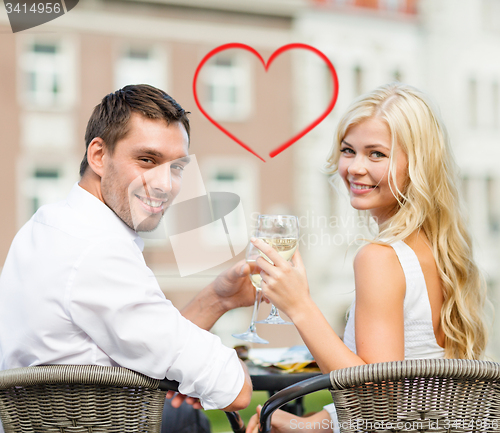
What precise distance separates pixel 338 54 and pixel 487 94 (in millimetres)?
4870

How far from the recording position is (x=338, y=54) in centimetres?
1553

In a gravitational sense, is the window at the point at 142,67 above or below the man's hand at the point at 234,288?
above

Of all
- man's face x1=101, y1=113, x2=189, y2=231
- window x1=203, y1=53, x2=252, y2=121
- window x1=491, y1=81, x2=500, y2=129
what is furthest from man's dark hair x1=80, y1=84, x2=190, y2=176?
window x1=491, y1=81, x2=500, y2=129

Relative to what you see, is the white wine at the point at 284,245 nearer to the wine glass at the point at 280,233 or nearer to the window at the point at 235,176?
the wine glass at the point at 280,233

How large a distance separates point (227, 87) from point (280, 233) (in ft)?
41.7

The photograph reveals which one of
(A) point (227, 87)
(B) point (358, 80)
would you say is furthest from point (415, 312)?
(B) point (358, 80)

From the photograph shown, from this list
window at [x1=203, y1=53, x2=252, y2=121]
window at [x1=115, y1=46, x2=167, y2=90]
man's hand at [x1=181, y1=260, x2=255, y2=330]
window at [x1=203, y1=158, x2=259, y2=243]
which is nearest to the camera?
man's hand at [x1=181, y1=260, x2=255, y2=330]

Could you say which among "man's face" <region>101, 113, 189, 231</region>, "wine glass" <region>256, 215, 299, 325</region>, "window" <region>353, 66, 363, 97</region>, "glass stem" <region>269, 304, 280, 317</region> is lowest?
"glass stem" <region>269, 304, 280, 317</region>

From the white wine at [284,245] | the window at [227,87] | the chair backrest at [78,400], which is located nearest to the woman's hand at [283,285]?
the white wine at [284,245]

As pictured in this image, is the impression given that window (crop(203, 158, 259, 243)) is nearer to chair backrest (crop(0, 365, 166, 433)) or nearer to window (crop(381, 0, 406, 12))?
window (crop(381, 0, 406, 12))

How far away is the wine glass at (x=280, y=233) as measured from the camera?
154 cm

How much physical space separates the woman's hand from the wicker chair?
23 centimetres

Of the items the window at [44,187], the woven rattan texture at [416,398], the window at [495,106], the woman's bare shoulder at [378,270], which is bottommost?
the window at [44,187]

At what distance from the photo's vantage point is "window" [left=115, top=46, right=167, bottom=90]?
43.0ft
